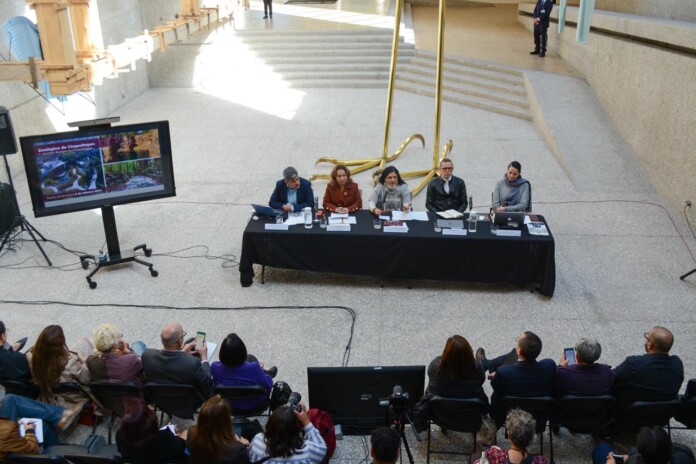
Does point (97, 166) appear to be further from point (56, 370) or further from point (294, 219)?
point (56, 370)

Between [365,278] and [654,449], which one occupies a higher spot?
[654,449]

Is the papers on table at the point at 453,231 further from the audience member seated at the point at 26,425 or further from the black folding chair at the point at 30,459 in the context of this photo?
the black folding chair at the point at 30,459

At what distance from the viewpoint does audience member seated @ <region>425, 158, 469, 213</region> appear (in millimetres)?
7680

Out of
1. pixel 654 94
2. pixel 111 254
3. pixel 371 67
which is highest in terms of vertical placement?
pixel 654 94

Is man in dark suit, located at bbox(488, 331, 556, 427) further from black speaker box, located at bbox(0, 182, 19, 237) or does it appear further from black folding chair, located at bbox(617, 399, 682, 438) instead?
black speaker box, located at bbox(0, 182, 19, 237)

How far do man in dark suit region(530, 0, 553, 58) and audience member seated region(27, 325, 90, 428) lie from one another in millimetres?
13279

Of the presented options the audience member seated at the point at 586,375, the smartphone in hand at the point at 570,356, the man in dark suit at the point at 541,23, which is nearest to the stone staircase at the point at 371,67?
the man in dark suit at the point at 541,23

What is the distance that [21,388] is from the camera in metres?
4.68

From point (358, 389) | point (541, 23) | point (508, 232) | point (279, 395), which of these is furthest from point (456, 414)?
point (541, 23)

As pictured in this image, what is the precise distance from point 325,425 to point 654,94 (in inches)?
319

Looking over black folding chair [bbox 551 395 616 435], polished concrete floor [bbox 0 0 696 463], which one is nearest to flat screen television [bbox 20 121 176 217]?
polished concrete floor [bbox 0 0 696 463]

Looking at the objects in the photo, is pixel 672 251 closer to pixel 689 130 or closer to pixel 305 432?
pixel 689 130

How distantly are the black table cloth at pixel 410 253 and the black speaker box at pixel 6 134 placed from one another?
305 centimetres

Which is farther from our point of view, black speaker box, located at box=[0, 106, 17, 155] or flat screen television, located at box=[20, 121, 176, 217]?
black speaker box, located at box=[0, 106, 17, 155]
